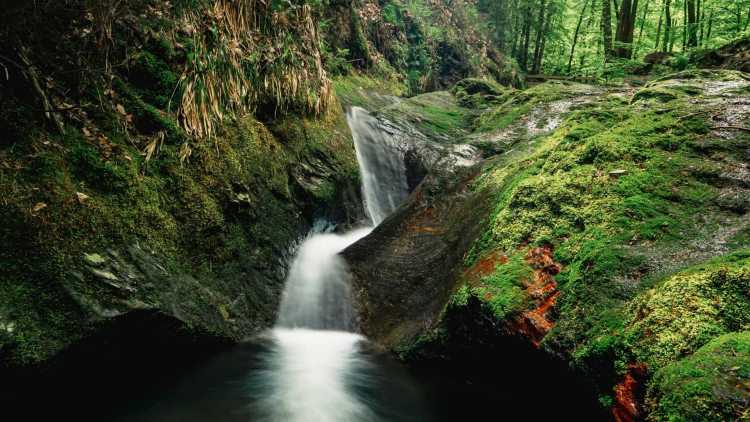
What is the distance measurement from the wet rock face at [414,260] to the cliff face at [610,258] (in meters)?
0.02

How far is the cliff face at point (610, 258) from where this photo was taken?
235 centimetres

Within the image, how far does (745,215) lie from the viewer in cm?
303

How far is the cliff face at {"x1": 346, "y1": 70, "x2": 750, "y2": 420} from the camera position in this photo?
7.70 feet

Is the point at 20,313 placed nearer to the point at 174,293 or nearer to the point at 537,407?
the point at 174,293

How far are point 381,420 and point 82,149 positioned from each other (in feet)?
11.7

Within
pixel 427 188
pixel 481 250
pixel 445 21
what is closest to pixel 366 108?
pixel 427 188

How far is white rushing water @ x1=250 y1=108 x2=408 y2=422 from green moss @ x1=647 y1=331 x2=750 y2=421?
2494 mm

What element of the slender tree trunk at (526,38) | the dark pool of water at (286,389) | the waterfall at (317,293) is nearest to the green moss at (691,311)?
the dark pool of water at (286,389)

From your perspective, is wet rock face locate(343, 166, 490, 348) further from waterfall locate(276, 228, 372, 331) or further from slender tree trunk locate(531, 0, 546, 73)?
slender tree trunk locate(531, 0, 546, 73)

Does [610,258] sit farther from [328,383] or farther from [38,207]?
[38,207]

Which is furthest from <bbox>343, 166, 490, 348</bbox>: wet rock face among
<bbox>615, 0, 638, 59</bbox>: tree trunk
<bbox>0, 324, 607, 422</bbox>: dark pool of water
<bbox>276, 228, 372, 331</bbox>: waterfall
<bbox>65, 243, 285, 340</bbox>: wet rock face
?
<bbox>615, 0, 638, 59</bbox>: tree trunk

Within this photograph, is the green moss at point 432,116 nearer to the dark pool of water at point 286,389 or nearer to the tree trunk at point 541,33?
the dark pool of water at point 286,389

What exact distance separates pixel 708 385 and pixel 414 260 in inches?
149

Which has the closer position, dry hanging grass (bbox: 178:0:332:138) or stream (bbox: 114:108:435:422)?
stream (bbox: 114:108:435:422)
